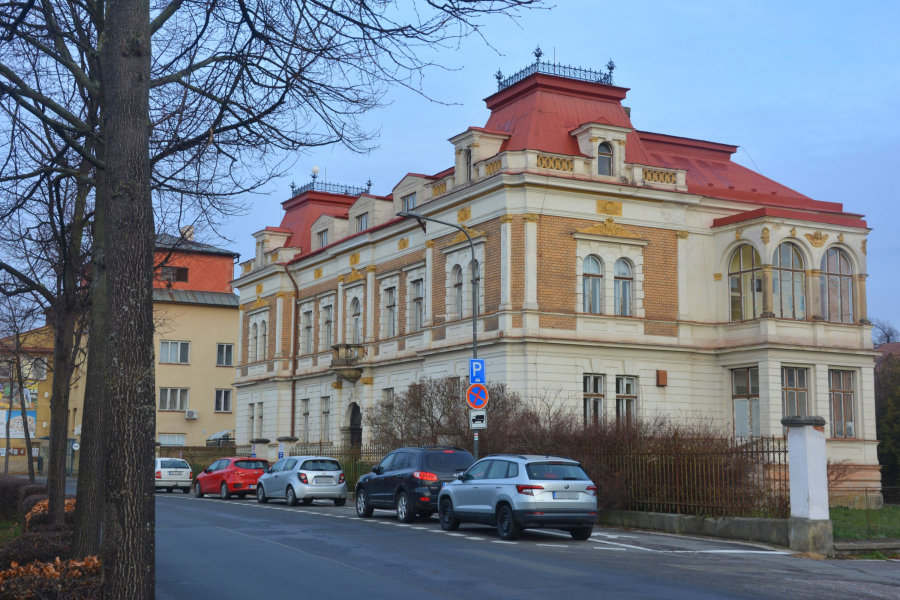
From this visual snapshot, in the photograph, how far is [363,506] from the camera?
82.6 feet

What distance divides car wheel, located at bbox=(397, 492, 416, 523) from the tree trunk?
16.0m

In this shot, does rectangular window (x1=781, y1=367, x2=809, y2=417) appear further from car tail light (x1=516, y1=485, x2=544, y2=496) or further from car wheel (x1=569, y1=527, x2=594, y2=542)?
car tail light (x1=516, y1=485, x2=544, y2=496)

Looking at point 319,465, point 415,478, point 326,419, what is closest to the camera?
point 415,478

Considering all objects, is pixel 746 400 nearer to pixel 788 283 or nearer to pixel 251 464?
pixel 788 283

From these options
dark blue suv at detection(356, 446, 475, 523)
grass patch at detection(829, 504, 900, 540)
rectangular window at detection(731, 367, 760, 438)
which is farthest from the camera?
rectangular window at detection(731, 367, 760, 438)

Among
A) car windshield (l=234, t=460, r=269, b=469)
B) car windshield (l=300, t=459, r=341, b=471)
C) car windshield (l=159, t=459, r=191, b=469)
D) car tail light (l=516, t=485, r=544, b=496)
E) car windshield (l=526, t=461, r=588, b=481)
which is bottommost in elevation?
car windshield (l=159, t=459, r=191, b=469)

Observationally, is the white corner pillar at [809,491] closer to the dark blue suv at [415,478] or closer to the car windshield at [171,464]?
the dark blue suv at [415,478]

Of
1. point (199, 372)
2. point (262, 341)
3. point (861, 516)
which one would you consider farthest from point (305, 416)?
point (861, 516)

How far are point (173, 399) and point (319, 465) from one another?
40.3m

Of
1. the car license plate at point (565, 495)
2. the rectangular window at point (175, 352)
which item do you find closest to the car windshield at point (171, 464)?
the rectangular window at point (175, 352)

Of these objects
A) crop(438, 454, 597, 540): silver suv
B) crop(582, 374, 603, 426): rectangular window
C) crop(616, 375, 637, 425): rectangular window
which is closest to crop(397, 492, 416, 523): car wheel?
crop(438, 454, 597, 540): silver suv

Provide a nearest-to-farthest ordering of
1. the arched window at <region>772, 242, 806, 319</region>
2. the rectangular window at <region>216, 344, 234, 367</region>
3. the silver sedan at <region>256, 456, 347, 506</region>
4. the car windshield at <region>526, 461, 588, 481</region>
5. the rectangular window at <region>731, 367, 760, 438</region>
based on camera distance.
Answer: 1. the car windshield at <region>526, 461, 588, 481</region>
2. the silver sedan at <region>256, 456, 347, 506</region>
3. the arched window at <region>772, 242, 806, 319</region>
4. the rectangular window at <region>731, 367, 760, 438</region>
5. the rectangular window at <region>216, 344, 234, 367</region>

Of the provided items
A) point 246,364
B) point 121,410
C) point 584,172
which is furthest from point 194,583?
point 246,364

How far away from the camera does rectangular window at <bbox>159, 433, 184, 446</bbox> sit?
67.7 metres
